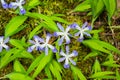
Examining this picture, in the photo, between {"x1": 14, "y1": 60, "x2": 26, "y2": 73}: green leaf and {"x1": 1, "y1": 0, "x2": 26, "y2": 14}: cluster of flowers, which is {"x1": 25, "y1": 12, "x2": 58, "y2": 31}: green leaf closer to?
{"x1": 1, "y1": 0, "x2": 26, "y2": 14}: cluster of flowers

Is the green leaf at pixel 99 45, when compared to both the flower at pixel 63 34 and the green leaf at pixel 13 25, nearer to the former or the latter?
the flower at pixel 63 34

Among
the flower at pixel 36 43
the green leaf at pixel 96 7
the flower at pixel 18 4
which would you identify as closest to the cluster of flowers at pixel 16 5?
the flower at pixel 18 4

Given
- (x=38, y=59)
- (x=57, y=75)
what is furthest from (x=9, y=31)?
(x=57, y=75)

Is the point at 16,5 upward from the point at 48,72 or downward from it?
upward

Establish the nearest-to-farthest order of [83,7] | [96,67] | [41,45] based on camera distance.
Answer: [41,45]
[96,67]
[83,7]

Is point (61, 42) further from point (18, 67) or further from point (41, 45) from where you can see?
point (18, 67)

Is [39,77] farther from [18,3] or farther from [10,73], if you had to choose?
[18,3]

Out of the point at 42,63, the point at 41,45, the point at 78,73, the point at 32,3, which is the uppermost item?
the point at 32,3

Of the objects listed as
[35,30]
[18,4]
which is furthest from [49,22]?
[18,4]
